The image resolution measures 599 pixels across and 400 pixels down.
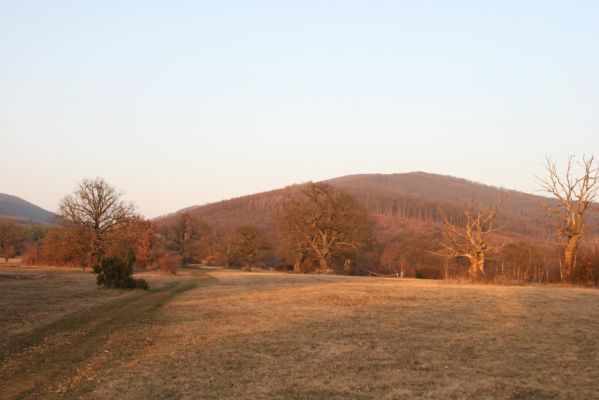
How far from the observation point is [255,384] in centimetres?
964

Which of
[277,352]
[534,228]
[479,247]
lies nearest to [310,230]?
[479,247]

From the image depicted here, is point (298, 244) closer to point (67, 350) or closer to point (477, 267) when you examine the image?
point (477, 267)

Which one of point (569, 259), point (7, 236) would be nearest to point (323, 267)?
point (569, 259)

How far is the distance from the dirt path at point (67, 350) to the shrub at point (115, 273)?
39.4 feet

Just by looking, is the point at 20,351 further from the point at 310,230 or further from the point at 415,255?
the point at 415,255

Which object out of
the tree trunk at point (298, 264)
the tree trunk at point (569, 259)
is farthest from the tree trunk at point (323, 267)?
the tree trunk at point (569, 259)

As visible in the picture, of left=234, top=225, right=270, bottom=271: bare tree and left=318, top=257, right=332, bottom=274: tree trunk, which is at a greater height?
left=234, top=225, right=270, bottom=271: bare tree

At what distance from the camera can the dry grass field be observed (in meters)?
9.30

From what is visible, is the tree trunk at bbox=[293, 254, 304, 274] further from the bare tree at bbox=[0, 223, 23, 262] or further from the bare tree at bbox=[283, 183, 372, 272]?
the bare tree at bbox=[0, 223, 23, 262]

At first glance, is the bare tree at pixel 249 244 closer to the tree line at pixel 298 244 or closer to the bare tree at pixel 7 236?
the tree line at pixel 298 244

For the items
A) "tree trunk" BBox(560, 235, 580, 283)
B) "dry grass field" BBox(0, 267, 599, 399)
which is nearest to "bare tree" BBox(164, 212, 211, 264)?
"tree trunk" BBox(560, 235, 580, 283)

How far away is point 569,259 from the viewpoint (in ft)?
121

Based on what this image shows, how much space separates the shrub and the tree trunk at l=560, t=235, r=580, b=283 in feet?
97.3

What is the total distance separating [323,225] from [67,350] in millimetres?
58569
